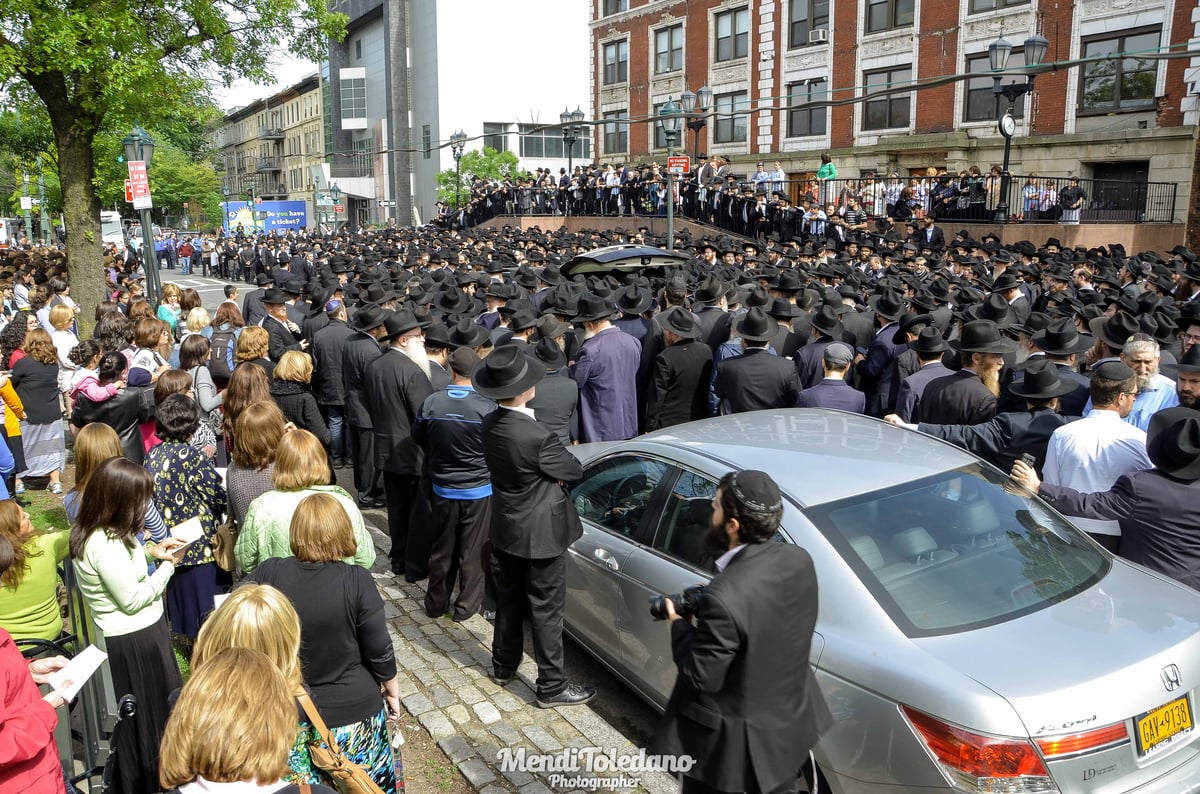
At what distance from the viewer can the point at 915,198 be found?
23156 millimetres

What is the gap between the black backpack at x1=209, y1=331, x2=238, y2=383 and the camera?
28.1ft

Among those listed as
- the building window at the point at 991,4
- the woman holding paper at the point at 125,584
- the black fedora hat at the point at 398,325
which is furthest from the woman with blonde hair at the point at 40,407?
the building window at the point at 991,4

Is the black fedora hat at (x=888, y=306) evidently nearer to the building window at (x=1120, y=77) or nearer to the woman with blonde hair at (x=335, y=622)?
the woman with blonde hair at (x=335, y=622)

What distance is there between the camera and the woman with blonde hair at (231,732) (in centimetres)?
245

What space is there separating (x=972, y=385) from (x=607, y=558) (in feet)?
9.92

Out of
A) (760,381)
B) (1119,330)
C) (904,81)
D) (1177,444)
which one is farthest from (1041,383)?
(904,81)

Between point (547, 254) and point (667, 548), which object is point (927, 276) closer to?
point (547, 254)

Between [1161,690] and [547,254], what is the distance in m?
16.6

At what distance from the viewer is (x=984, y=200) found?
71.1 ft

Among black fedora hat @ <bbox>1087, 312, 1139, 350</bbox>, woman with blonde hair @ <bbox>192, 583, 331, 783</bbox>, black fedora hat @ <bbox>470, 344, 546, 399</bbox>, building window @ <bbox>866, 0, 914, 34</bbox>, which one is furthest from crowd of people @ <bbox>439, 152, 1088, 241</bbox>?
woman with blonde hair @ <bbox>192, 583, 331, 783</bbox>

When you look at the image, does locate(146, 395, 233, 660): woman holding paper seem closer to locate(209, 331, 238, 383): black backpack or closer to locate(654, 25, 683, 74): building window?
locate(209, 331, 238, 383): black backpack

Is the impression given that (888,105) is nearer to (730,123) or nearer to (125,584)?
(730,123)

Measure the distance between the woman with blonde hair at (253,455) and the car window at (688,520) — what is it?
2429mm

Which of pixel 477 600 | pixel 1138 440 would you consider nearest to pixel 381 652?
pixel 477 600
